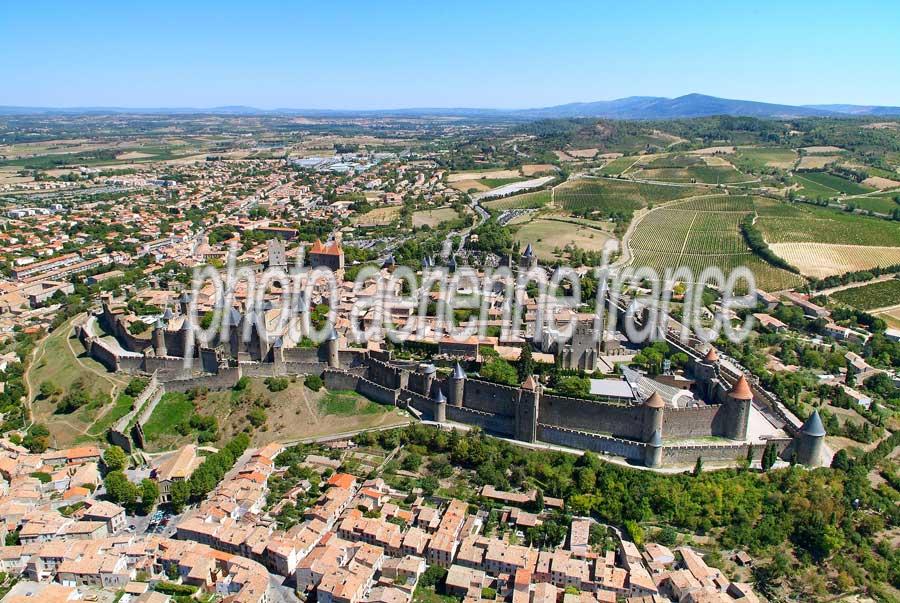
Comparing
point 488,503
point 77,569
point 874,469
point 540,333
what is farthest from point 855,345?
point 77,569

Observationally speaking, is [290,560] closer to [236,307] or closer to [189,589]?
[189,589]

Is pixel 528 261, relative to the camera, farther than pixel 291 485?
Yes

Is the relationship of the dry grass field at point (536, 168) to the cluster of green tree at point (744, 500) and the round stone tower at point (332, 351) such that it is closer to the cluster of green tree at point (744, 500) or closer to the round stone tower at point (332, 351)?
the round stone tower at point (332, 351)

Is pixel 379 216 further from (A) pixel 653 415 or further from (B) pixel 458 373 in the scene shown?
(A) pixel 653 415

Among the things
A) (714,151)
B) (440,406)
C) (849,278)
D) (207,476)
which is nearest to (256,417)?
(207,476)

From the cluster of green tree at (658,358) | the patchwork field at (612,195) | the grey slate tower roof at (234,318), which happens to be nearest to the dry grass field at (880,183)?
the patchwork field at (612,195)
